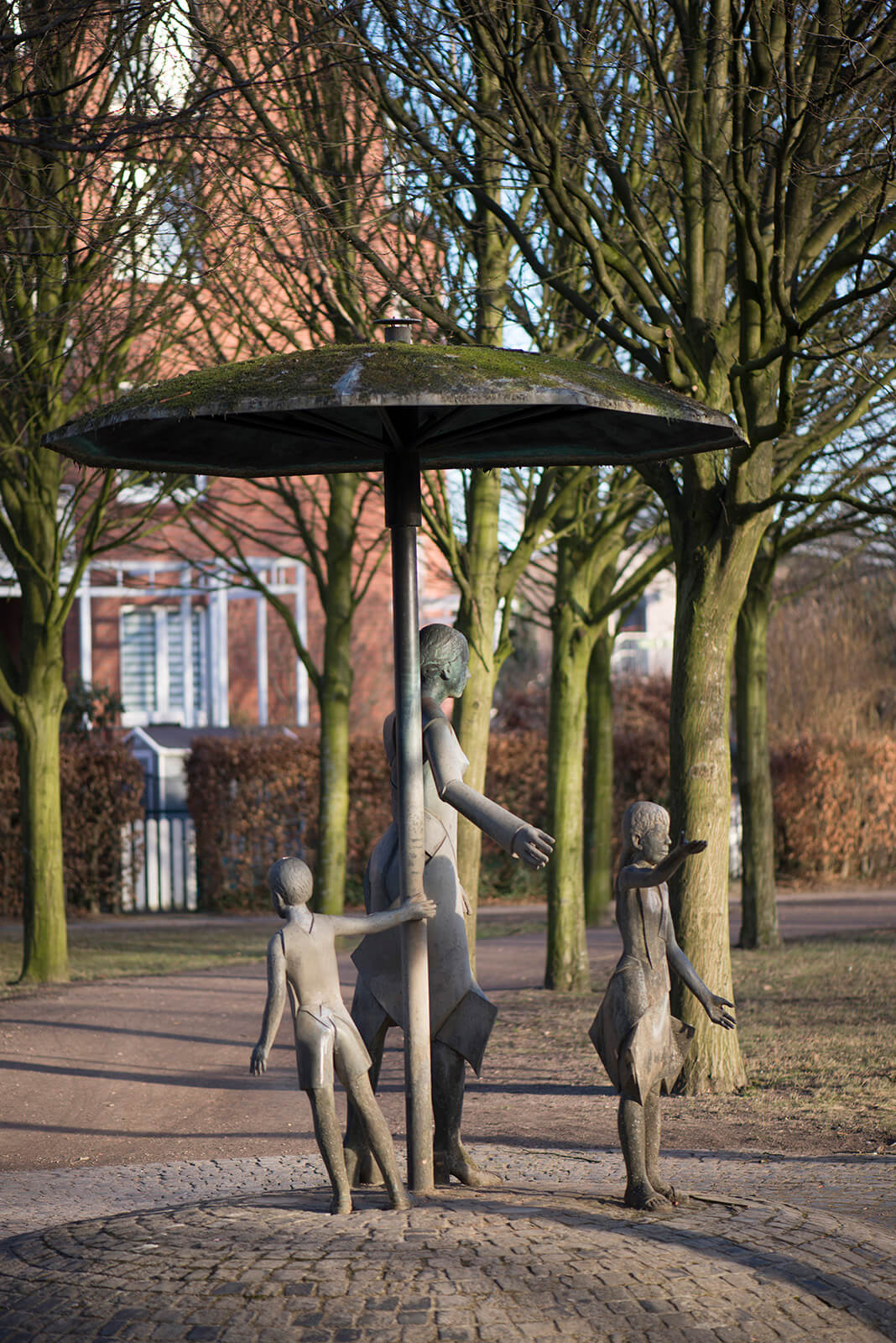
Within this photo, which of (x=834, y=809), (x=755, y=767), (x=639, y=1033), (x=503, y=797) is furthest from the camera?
(x=834, y=809)

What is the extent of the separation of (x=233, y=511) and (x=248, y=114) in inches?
691

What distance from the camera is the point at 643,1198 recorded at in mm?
4980

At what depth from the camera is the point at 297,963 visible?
4844mm

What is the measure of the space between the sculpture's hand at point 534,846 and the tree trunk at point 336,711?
9.96 meters

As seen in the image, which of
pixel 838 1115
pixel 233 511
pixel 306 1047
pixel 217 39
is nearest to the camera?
pixel 306 1047

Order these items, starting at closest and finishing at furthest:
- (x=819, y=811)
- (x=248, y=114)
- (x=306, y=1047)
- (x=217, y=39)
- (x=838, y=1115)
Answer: (x=306, y=1047) < (x=838, y=1115) < (x=217, y=39) < (x=248, y=114) < (x=819, y=811)

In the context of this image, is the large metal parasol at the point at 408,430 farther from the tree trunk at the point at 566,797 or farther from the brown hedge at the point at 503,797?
the brown hedge at the point at 503,797

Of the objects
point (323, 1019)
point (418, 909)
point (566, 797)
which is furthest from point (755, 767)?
point (323, 1019)

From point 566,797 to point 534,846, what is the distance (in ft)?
24.7

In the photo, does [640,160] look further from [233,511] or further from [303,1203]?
[233,511]

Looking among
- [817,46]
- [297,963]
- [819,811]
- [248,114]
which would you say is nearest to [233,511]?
[819,811]

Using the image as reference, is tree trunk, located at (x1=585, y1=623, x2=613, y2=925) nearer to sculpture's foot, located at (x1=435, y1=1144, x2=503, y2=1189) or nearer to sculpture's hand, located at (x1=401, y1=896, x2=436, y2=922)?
sculpture's foot, located at (x1=435, y1=1144, x2=503, y2=1189)

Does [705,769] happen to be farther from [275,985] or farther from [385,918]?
[275,985]

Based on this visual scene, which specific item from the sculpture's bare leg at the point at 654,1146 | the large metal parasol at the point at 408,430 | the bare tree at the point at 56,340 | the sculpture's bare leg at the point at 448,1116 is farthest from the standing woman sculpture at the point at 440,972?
the bare tree at the point at 56,340
